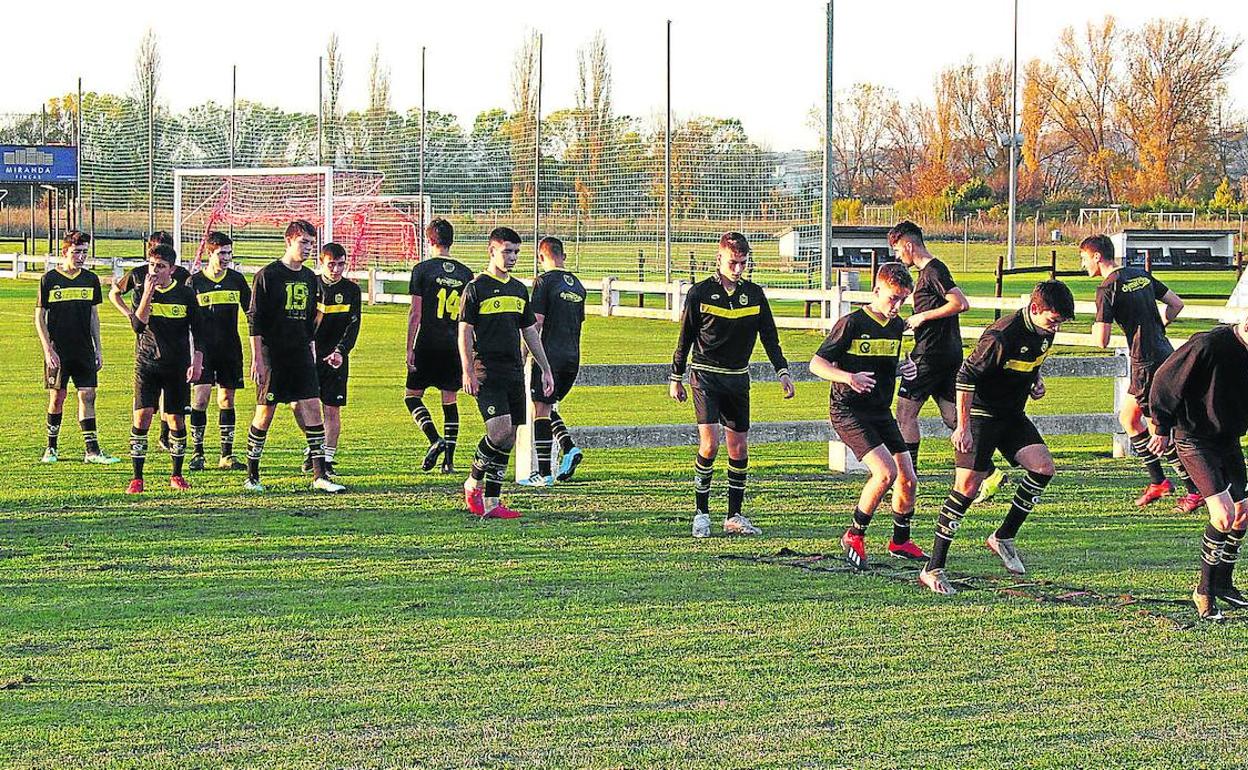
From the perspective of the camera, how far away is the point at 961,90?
86375 millimetres

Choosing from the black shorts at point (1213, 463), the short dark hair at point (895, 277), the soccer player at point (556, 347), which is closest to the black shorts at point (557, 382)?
the soccer player at point (556, 347)

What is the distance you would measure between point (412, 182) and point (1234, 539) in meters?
37.3

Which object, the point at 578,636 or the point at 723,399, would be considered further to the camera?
the point at 723,399

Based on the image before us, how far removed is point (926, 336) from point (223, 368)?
5.46 metres

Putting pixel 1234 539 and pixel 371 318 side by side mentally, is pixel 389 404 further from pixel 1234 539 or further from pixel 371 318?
pixel 371 318

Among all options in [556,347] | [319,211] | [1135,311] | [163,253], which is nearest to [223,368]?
[163,253]

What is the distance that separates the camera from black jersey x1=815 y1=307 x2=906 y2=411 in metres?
9.35

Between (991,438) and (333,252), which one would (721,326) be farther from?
(333,252)

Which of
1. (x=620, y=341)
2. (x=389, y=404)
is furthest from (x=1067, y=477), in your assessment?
(x=620, y=341)

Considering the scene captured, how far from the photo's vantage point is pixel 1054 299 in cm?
869

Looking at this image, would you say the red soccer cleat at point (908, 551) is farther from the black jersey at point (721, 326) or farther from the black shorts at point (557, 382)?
the black shorts at point (557, 382)

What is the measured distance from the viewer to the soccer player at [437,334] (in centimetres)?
1312

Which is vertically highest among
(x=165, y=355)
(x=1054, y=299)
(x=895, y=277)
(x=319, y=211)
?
(x=319, y=211)

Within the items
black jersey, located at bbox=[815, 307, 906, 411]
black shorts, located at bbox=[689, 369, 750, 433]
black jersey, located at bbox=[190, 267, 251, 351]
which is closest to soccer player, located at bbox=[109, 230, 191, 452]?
black jersey, located at bbox=[190, 267, 251, 351]
